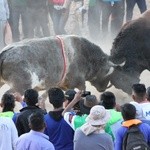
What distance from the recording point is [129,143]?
6.94 m

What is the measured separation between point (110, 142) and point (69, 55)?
15.5 feet

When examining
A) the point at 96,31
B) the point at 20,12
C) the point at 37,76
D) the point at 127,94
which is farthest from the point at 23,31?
the point at 37,76

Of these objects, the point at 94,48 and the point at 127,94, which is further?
the point at 127,94

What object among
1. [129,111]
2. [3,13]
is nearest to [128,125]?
[129,111]

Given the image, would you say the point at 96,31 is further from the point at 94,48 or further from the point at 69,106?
the point at 69,106

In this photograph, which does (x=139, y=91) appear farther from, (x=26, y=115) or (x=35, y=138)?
(x=35, y=138)

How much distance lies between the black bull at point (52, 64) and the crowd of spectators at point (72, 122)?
1.99m

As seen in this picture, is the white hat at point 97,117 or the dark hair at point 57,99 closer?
the white hat at point 97,117

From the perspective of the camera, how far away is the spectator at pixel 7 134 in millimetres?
7355

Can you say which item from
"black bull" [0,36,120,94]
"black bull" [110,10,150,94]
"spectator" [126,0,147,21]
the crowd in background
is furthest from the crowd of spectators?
"spectator" [126,0,147,21]

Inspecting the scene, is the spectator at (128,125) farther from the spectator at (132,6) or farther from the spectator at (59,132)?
the spectator at (132,6)

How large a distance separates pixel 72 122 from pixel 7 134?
2.55 ft

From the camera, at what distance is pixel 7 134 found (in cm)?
739

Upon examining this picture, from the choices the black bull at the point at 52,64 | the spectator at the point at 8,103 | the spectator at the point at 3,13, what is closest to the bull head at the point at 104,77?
the black bull at the point at 52,64
